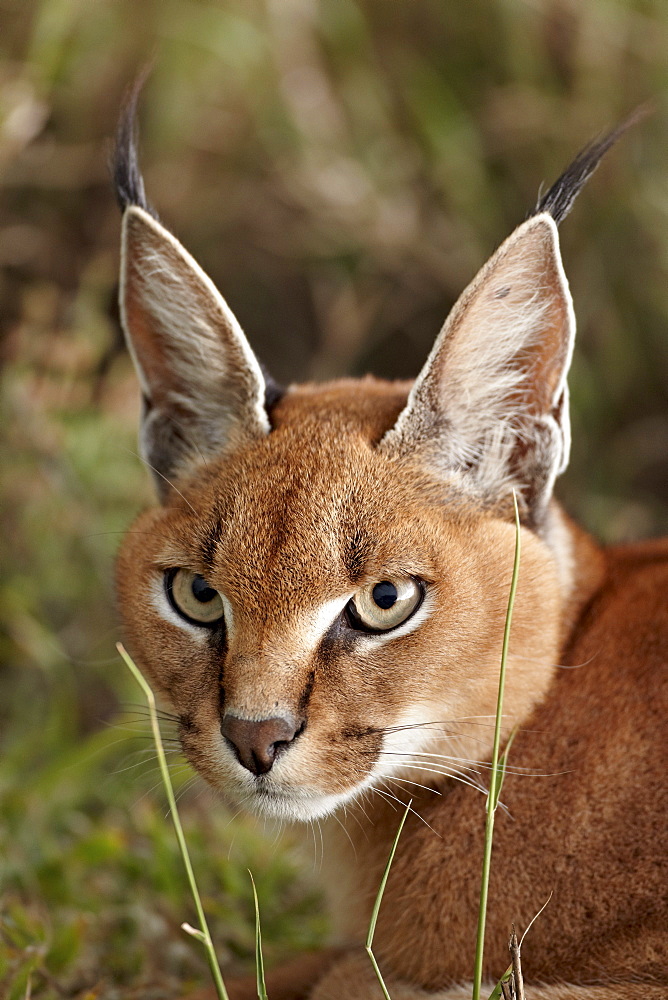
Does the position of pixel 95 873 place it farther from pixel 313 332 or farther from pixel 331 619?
pixel 313 332

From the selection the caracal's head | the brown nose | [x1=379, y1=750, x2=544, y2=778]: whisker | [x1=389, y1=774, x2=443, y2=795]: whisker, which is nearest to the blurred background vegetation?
the caracal's head

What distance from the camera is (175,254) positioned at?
286cm

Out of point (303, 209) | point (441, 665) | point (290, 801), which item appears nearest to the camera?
point (290, 801)

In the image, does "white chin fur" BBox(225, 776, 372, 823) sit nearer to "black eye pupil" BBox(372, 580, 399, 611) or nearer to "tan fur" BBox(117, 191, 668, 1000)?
"tan fur" BBox(117, 191, 668, 1000)

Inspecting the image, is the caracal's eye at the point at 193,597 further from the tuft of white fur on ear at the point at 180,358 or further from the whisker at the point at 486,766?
the whisker at the point at 486,766

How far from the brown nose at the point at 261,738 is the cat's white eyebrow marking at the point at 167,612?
353mm

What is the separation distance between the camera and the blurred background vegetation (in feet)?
17.0

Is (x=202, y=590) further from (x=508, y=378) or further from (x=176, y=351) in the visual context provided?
(x=508, y=378)

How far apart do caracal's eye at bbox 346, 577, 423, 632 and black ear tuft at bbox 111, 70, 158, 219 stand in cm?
122

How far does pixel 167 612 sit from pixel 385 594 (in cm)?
62

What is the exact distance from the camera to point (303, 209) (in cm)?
653

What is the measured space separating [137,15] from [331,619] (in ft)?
17.5

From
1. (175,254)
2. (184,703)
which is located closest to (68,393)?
(175,254)

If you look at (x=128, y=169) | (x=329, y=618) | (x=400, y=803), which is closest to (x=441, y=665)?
(x=329, y=618)
